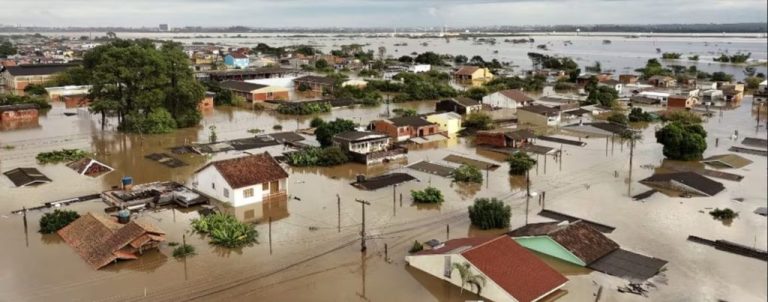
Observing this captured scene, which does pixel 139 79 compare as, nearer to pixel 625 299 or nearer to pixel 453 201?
pixel 453 201

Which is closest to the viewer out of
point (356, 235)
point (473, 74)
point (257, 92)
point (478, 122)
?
point (356, 235)

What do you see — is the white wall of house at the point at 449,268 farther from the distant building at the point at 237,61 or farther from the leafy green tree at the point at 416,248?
the distant building at the point at 237,61

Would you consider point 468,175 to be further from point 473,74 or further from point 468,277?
point 473,74

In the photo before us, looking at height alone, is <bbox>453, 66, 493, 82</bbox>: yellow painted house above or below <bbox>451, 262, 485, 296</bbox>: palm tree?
above

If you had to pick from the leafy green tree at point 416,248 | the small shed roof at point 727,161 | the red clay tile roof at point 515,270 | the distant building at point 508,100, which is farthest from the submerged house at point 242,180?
the distant building at point 508,100

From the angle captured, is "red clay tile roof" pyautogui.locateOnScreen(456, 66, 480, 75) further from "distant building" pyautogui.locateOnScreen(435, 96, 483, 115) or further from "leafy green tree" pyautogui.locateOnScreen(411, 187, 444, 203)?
"leafy green tree" pyautogui.locateOnScreen(411, 187, 444, 203)

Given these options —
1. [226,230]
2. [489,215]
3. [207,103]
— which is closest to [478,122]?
[489,215]

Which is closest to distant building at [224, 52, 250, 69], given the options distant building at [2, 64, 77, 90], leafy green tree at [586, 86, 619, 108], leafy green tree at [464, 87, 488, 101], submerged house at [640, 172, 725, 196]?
distant building at [2, 64, 77, 90]
